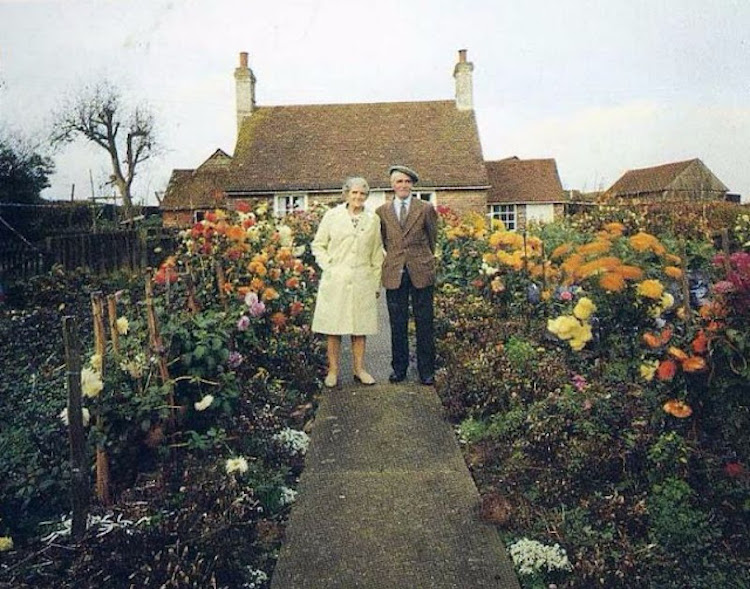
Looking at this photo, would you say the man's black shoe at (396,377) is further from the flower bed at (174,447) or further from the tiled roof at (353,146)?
the tiled roof at (353,146)

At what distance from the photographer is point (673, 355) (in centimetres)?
336

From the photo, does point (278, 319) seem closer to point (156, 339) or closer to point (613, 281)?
point (156, 339)

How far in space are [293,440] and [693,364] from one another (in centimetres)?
262

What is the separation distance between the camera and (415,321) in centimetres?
586

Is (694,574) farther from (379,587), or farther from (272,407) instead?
(272,407)

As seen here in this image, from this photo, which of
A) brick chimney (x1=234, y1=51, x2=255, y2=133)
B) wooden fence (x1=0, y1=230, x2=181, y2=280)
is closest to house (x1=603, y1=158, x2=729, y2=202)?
brick chimney (x1=234, y1=51, x2=255, y2=133)

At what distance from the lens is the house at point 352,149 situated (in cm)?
2592

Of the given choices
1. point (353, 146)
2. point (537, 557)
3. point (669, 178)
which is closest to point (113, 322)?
point (537, 557)

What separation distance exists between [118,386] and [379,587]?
1979 mm

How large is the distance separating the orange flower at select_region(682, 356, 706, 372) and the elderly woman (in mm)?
2918

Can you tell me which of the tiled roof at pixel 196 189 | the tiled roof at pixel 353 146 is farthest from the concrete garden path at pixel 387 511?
the tiled roof at pixel 196 189

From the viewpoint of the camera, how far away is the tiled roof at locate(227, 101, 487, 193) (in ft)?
85.7

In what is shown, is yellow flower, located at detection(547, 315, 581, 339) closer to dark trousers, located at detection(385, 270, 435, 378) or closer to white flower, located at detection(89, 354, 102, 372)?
dark trousers, located at detection(385, 270, 435, 378)

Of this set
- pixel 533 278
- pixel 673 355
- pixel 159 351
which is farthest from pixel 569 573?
pixel 533 278
